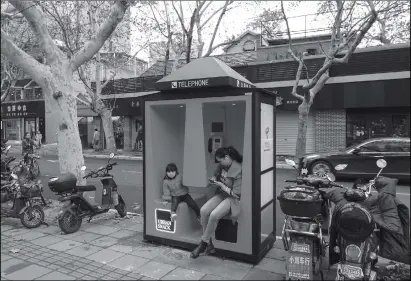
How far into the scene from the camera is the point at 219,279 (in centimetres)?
375

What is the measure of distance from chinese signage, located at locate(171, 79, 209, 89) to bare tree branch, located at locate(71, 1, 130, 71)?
98.5 inches

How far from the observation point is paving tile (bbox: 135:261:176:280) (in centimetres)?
386

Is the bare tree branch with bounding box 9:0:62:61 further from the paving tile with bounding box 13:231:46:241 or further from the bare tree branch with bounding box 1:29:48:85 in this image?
the paving tile with bounding box 13:231:46:241

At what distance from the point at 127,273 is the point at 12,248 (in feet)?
6.14

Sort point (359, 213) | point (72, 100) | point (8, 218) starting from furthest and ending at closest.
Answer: point (72, 100)
point (8, 218)
point (359, 213)

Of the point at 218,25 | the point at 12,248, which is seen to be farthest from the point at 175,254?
the point at 218,25

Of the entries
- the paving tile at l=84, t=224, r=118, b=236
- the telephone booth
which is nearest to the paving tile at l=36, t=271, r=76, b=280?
the telephone booth

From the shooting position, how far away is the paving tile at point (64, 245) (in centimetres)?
474

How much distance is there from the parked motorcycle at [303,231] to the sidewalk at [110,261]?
0.49 meters

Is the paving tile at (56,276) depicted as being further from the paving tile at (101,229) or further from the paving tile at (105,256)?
the paving tile at (101,229)

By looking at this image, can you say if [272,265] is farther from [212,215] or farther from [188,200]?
[188,200]

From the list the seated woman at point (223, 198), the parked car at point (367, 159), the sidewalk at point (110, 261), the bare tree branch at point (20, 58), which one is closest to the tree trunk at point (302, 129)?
the parked car at point (367, 159)

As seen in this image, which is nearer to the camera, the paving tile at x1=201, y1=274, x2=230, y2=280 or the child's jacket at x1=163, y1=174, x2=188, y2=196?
the paving tile at x1=201, y1=274, x2=230, y2=280

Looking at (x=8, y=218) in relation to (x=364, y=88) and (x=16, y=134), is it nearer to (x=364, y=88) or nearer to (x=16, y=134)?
(x=16, y=134)
